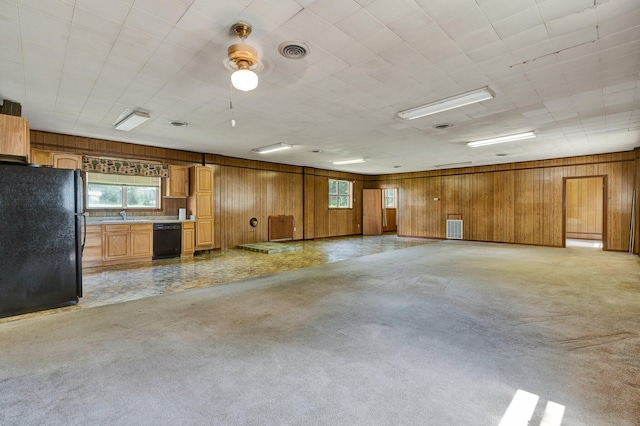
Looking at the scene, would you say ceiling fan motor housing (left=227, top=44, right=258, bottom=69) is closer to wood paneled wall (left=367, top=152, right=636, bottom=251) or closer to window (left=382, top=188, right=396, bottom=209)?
wood paneled wall (left=367, top=152, right=636, bottom=251)

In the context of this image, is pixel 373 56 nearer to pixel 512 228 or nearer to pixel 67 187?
pixel 67 187

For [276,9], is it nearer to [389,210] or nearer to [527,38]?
[527,38]

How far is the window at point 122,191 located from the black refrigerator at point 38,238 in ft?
11.5

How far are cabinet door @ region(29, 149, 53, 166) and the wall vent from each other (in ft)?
37.8

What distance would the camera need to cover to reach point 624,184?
8.20 metres

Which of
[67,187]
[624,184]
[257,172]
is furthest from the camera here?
[257,172]

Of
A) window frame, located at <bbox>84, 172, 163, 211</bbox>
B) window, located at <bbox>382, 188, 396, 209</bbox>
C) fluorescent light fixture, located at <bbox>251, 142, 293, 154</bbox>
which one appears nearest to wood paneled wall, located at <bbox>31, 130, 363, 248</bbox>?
window frame, located at <bbox>84, 172, 163, 211</bbox>

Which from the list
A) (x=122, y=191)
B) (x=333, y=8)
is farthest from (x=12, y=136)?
(x=333, y=8)

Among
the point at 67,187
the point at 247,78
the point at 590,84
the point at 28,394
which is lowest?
the point at 28,394

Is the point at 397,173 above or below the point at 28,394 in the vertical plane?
above

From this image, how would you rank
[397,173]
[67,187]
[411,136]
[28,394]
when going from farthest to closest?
[397,173] < [411,136] < [67,187] < [28,394]

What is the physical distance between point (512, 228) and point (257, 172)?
8.45 meters

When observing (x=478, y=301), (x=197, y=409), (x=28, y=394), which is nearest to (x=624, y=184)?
(x=478, y=301)

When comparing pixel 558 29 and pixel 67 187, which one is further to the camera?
pixel 67 187
